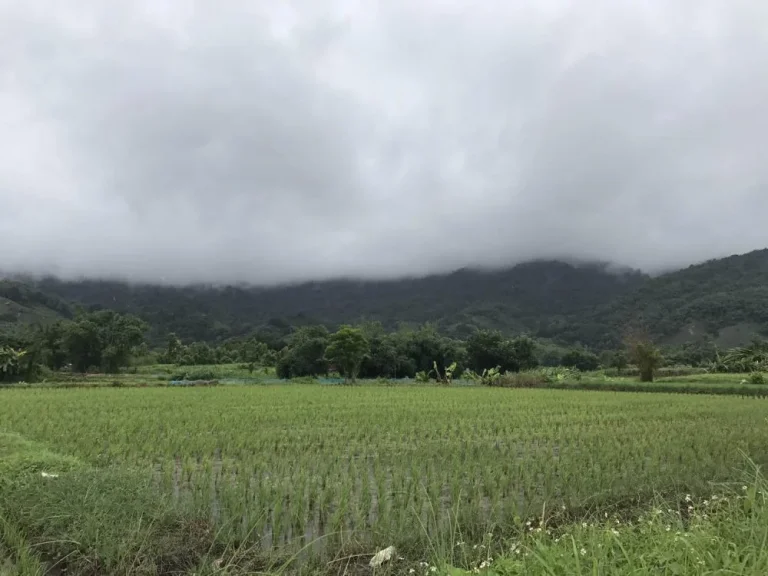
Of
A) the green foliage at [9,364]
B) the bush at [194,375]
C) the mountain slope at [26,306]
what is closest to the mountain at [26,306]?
the mountain slope at [26,306]

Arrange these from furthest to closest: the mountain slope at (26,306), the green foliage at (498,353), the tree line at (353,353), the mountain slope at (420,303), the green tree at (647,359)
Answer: the mountain slope at (420,303) < the mountain slope at (26,306) < the green foliage at (498,353) < the tree line at (353,353) < the green tree at (647,359)

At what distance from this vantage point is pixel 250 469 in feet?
25.8

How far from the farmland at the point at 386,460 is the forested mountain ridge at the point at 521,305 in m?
63.1

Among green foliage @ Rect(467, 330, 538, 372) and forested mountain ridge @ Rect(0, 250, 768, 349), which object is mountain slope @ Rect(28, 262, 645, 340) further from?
green foliage @ Rect(467, 330, 538, 372)

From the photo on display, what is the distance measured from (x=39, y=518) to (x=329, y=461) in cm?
441

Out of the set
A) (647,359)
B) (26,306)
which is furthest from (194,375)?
(26,306)

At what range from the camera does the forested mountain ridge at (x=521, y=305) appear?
80188 millimetres

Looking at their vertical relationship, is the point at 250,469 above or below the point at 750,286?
below

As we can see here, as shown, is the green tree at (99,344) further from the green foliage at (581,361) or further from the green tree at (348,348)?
the green foliage at (581,361)

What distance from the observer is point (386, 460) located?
8.80 meters

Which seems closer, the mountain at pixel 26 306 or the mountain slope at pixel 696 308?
the mountain slope at pixel 696 308

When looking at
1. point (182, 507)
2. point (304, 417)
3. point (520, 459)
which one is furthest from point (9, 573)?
point (304, 417)

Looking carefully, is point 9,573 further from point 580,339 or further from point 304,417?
point 580,339

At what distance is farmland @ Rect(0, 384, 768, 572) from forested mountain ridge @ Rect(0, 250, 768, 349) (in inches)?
2486
